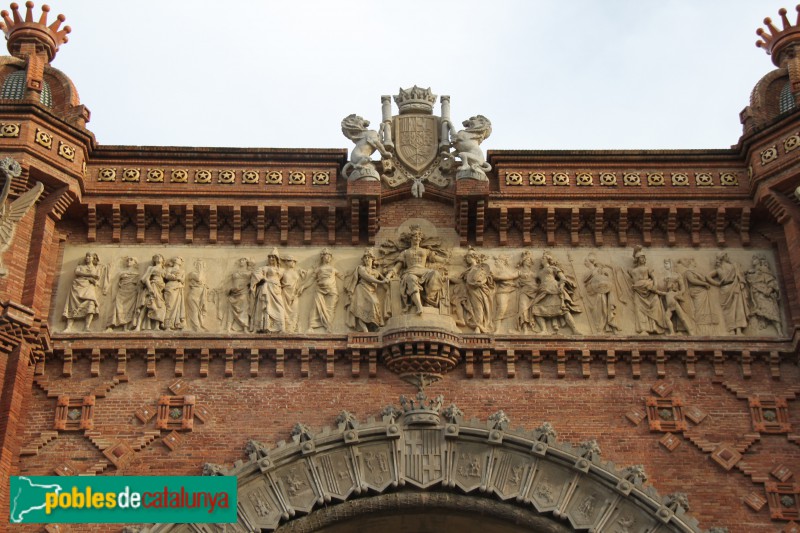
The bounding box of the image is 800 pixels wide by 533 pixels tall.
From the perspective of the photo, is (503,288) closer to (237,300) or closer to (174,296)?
(237,300)

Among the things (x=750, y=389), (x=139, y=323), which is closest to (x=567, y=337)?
(x=750, y=389)

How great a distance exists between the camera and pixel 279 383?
Answer: 19016mm

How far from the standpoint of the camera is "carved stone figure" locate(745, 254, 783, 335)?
64.2 ft

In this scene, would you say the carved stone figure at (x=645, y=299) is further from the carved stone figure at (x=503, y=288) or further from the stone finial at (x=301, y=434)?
the stone finial at (x=301, y=434)

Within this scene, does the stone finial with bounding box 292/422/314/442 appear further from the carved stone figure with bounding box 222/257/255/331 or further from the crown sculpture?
the crown sculpture

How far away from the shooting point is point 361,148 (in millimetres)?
20688

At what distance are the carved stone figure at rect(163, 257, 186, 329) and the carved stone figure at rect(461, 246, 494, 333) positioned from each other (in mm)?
4024

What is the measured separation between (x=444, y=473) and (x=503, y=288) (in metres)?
3.17

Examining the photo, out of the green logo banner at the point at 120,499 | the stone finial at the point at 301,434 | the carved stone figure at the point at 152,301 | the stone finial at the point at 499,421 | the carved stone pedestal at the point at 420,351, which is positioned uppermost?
the carved stone figure at the point at 152,301

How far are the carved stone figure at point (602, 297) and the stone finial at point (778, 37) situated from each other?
465 centimetres

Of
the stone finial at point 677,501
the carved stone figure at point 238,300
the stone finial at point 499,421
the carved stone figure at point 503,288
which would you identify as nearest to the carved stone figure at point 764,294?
the stone finial at point 677,501

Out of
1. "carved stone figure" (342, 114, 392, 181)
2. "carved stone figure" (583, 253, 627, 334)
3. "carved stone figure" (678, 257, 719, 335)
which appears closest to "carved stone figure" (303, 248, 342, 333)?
"carved stone figure" (342, 114, 392, 181)

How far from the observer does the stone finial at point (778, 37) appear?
2162 cm

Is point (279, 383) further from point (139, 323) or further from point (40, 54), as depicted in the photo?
point (40, 54)
